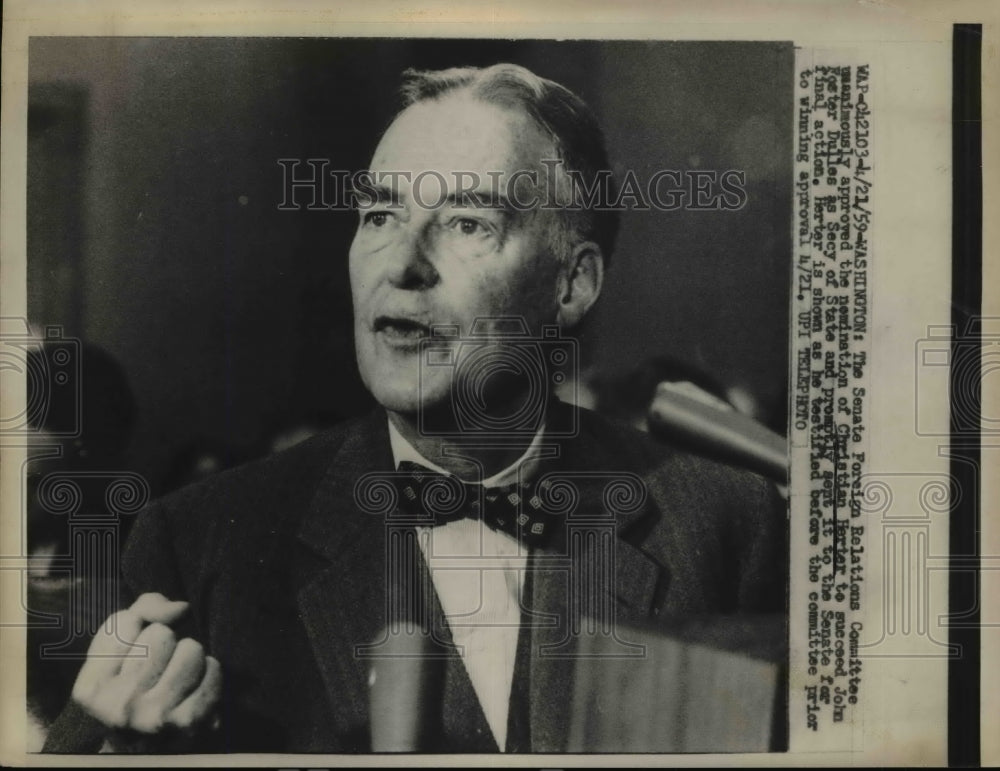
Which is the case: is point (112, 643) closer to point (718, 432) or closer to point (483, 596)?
point (483, 596)

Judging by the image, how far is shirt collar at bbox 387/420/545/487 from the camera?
207 cm

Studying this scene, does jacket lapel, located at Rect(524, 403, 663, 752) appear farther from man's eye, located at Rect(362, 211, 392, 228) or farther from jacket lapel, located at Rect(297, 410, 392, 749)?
man's eye, located at Rect(362, 211, 392, 228)

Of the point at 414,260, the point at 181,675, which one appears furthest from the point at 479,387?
the point at 181,675

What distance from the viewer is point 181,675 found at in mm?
2066

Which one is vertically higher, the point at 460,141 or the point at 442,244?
the point at 460,141

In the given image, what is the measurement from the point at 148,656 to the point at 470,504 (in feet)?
2.64

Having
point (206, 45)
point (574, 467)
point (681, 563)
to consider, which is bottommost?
point (681, 563)

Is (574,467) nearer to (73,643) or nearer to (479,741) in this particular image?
(479,741)

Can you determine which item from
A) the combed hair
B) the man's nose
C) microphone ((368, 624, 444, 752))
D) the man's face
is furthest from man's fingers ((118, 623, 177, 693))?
the combed hair

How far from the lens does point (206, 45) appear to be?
209 cm

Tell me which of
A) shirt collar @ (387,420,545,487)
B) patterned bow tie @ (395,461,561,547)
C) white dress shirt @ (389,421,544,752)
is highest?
shirt collar @ (387,420,545,487)

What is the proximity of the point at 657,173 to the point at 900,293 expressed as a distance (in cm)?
63

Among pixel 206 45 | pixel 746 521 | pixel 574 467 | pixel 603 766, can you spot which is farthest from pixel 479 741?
pixel 206 45

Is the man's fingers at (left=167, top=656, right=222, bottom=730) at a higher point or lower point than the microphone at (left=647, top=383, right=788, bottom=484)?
lower
